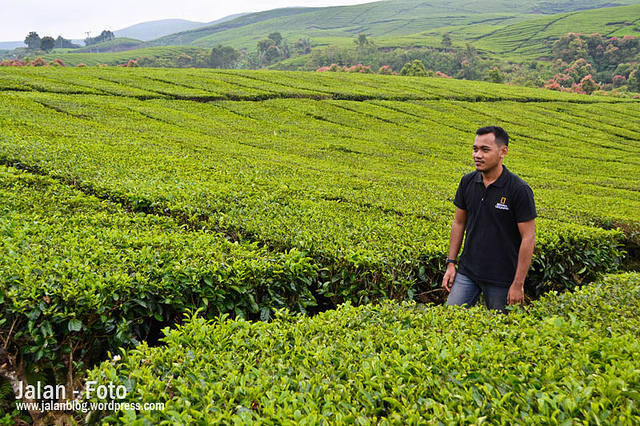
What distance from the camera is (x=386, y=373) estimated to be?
3.32 metres

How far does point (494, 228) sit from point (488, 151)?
3.12ft

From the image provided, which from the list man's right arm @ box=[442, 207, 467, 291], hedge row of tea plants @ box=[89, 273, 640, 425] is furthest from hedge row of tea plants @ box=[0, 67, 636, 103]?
hedge row of tea plants @ box=[89, 273, 640, 425]

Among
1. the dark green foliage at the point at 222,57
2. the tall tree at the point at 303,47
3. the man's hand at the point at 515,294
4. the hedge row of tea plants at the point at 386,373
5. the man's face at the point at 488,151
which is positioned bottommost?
the man's hand at the point at 515,294

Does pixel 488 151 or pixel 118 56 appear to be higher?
pixel 118 56

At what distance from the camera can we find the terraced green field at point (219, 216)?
4.79 m

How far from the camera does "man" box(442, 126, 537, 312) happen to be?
516 cm

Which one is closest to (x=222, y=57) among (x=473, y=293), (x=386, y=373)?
(x=473, y=293)

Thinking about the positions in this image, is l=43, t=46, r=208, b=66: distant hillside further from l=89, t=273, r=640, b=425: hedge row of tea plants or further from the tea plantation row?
l=89, t=273, r=640, b=425: hedge row of tea plants

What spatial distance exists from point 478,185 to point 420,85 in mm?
37345

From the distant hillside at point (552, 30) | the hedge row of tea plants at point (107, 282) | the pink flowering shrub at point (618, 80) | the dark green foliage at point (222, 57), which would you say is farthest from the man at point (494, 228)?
the distant hillside at point (552, 30)

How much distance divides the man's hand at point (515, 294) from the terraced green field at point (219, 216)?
1.63 m

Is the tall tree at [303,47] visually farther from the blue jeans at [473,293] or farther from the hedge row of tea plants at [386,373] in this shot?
the hedge row of tea plants at [386,373]

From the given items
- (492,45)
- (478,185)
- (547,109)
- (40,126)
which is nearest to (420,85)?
(547,109)

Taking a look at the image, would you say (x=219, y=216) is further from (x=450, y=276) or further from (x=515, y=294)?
(x=515, y=294)
